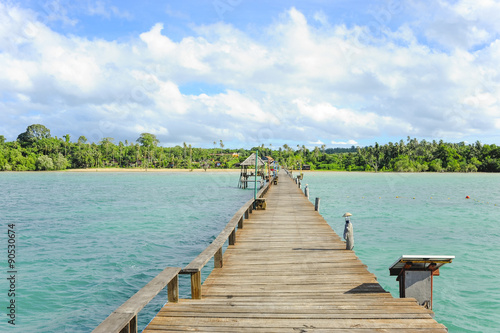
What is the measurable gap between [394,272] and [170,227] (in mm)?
15352

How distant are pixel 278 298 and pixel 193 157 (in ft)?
410

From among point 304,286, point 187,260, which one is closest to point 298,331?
point 304,286

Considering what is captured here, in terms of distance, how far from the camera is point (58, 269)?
455 inches

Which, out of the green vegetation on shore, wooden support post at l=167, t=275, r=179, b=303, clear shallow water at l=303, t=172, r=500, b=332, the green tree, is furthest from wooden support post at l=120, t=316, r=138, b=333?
the green tree

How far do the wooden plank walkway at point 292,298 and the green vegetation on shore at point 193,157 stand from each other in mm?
92671

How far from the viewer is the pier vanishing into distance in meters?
3.84

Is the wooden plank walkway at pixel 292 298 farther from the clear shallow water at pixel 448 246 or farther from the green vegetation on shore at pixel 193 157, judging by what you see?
the green vegetation on shore at pixel 193 157

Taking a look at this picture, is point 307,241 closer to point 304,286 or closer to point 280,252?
point 280,252

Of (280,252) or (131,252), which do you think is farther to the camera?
(131,252)

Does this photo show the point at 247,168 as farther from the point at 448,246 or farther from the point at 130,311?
the point at 130,311

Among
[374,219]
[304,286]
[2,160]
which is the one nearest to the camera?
[304,286]

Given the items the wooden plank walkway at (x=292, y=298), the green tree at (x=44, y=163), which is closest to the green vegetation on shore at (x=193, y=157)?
the green tree at (x=44, y=163)

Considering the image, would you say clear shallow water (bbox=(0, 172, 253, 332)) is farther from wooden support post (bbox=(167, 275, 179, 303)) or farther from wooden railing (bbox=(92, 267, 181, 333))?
wooden railing (bbox=(92, 267, 181, 333))

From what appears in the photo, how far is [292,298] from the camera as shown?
16.6 ft
